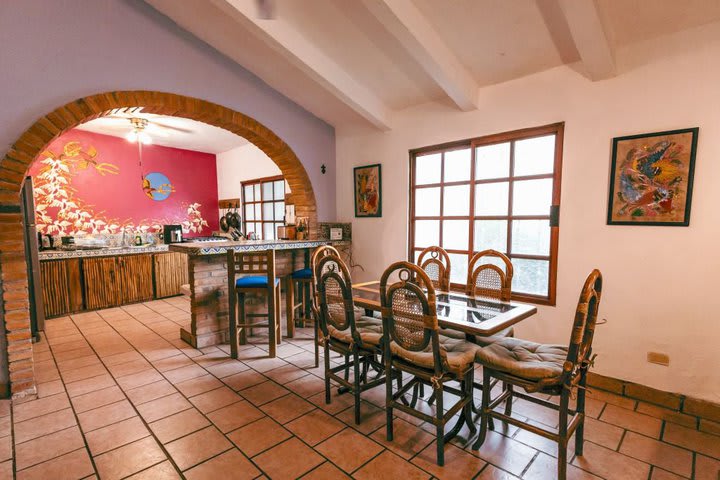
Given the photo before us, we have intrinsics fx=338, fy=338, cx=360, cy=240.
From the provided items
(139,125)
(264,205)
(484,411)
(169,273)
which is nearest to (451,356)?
(484,411)

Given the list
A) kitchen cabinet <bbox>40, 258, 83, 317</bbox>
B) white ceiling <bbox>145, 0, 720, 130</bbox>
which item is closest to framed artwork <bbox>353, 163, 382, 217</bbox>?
white ceiling <bbox>145, 0, 720, 130</bbox>

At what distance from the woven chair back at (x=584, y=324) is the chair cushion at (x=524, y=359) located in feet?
0.34

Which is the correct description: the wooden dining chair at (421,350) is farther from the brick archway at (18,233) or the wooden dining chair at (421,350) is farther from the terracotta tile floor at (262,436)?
the brick archway at (18,233)

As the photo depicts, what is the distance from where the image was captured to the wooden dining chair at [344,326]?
2.12m

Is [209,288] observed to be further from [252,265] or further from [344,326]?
[344,326]

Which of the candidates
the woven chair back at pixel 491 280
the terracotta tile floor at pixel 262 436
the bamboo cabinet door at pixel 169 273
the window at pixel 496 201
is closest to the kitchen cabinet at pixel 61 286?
the bamboo cabinet door at pixel 169 273

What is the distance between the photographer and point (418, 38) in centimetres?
243

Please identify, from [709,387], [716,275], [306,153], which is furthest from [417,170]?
[709,387]

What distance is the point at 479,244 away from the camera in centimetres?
328

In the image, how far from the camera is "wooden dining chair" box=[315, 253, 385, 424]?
212 centimetres

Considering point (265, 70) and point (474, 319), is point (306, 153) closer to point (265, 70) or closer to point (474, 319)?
point (265, 70)

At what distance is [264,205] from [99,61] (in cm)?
358

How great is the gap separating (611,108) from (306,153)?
310 centimetres

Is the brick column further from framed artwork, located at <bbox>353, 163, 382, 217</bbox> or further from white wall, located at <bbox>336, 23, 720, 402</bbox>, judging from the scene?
white wall, located at <bbox>336, 23, 720, 402</bbox>
